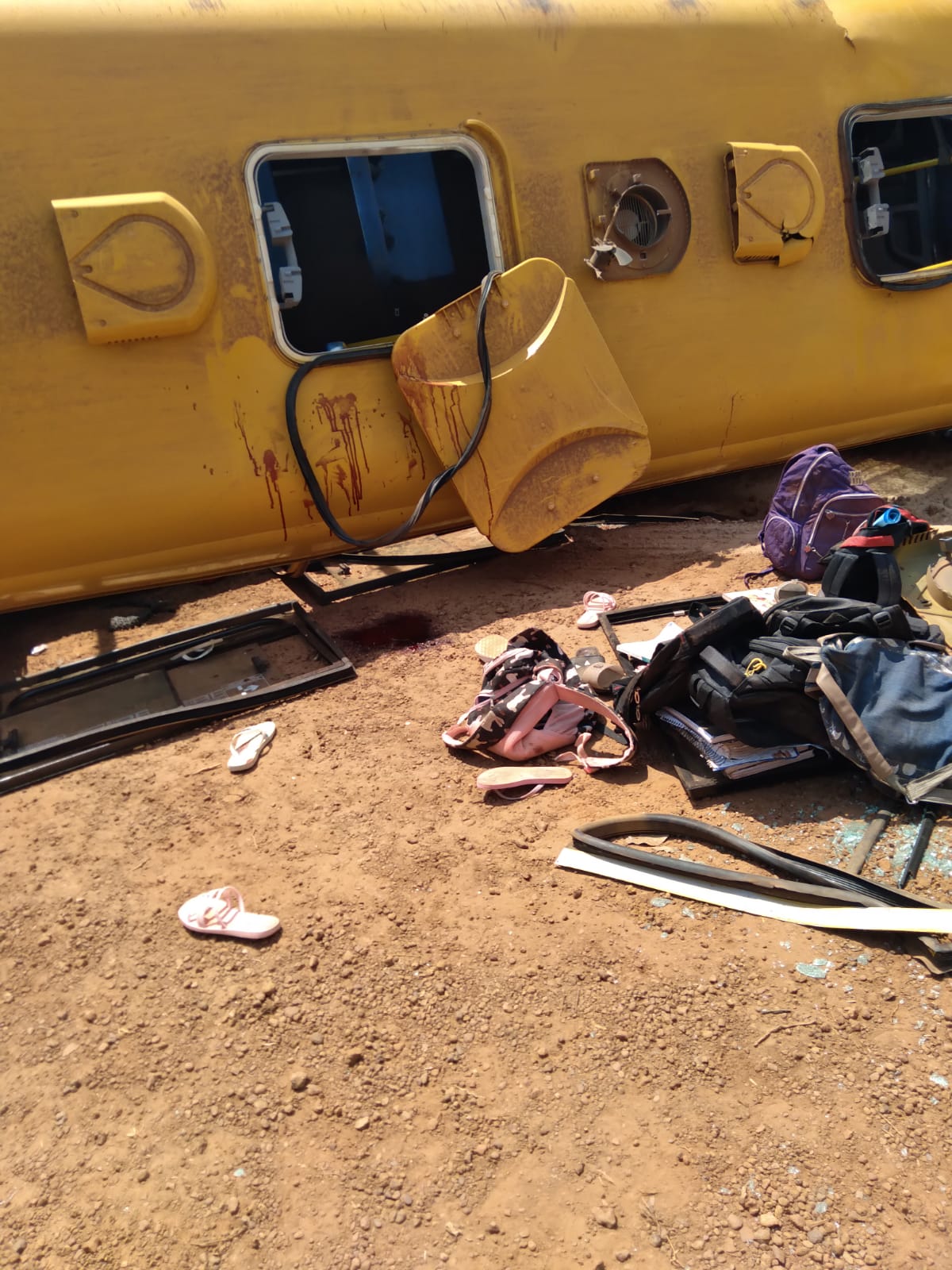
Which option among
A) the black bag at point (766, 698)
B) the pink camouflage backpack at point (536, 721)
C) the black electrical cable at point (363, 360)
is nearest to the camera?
the black bag at point (766, 698)

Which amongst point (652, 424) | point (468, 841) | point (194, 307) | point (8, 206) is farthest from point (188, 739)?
point (652, 424)

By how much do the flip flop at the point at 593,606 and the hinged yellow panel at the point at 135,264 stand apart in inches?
80.4

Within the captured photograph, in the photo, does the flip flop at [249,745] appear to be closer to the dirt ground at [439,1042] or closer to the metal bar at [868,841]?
the dirt ground at [439,1042]

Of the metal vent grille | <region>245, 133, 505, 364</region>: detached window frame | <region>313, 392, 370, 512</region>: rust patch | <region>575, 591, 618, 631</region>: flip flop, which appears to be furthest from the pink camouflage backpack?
the metal vent grille

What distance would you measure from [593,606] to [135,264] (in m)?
2.35

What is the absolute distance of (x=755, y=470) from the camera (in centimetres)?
575

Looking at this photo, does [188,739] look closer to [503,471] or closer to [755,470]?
[503,471]

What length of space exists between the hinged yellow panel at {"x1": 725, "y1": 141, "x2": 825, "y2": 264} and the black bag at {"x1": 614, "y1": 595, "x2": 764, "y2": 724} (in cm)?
263

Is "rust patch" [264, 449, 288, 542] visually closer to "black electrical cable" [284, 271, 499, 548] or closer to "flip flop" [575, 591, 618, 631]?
"black electrical cable" [284, 271, 499, 548]

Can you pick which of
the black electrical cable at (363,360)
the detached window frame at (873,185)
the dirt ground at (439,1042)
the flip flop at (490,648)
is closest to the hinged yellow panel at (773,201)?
the detached window frame at (873,185)

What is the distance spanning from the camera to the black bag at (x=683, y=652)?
9.04 feet

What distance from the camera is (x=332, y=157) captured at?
4.04 meters

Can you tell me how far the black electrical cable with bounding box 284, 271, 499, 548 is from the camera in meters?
3.94

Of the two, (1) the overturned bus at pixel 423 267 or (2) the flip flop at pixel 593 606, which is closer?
(1) the overturned bus at pixel 423 267
